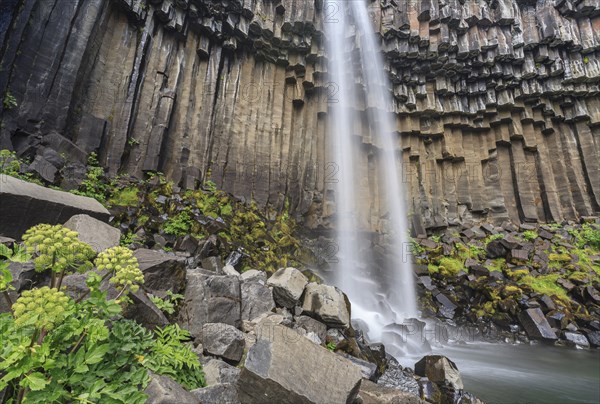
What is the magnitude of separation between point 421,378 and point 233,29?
48.7ft

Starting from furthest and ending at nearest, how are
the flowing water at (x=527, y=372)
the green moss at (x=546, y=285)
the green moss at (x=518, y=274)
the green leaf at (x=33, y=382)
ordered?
the green moss at (x=518, y=274) < the green moss at (x=546, y=285) < the flowing water at (x=527, y=372) < the green leaf at (x=33, y=382)

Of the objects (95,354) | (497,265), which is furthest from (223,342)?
(497,265)

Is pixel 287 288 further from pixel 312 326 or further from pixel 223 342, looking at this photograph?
pixel 223 342

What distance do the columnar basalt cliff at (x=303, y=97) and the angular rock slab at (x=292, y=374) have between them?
28.3ft

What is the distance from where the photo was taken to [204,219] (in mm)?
8391

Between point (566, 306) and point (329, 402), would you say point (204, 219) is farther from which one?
point (566, 306)

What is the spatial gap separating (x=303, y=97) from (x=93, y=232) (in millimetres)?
13796

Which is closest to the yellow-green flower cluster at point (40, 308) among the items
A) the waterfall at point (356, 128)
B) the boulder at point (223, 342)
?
the boulder at point (223, 342)

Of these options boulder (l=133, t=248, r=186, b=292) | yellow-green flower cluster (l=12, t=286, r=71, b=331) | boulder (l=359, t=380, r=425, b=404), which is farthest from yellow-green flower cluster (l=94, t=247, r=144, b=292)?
boulder (l=359, t=380, r=425, b=404)

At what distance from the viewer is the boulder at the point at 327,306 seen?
522 centimetres

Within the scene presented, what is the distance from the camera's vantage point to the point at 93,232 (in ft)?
13.0

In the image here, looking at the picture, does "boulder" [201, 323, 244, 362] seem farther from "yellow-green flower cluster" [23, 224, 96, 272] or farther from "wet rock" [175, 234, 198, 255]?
"wet rock" [175, 234, 198, 255]

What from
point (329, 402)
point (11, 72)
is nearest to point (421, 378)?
point (329, 402)

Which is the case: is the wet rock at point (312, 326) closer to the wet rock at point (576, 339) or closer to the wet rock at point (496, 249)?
the wet rock at point (576, 339)
